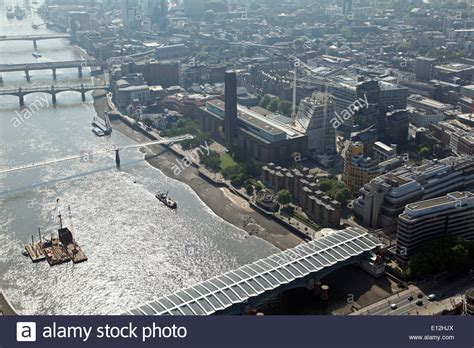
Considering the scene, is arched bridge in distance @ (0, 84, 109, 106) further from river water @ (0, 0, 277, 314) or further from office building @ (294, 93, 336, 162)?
office building @ (294, 93, 336, 162)

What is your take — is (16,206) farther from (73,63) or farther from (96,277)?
(73,63)

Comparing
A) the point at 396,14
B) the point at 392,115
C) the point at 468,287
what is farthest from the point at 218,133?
the point at 396,14

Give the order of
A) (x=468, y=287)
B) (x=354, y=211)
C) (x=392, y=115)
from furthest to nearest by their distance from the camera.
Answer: (x=392, y=115), (x=354, y=211), (x=468, y=287)

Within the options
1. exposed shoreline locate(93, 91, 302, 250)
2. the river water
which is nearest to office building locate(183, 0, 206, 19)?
the river water

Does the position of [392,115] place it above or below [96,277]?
above

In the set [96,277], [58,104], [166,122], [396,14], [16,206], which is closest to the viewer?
[96,277]

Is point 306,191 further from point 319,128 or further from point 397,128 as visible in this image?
point 397,128

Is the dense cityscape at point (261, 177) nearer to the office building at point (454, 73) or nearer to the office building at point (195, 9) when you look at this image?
the office building at point (454, 73)
